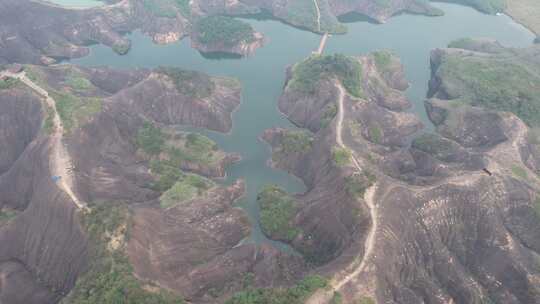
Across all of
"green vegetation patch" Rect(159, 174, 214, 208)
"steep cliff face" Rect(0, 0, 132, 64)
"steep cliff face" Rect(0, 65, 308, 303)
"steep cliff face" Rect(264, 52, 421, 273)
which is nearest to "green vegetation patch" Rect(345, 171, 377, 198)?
"steep cliff face" Rect(264, 52, 421, 273)

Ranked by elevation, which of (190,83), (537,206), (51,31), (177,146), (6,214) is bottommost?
(6,214)

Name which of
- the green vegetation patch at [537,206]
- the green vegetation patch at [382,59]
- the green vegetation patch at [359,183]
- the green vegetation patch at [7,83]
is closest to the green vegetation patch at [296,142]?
the green vegetation patch at [359,183]

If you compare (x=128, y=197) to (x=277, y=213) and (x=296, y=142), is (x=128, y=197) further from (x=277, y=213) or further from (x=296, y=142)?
(x=296, y=142)

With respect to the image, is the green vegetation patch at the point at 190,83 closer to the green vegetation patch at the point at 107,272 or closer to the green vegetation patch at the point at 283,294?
the green vegetation patch at the point at 107,272

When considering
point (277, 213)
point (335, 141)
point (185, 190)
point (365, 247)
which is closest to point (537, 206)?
point (365, 247)

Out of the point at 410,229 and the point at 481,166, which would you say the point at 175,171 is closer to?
the point at 410,229

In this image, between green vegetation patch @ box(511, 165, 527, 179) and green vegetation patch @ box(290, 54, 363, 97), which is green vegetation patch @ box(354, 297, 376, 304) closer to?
green vegetation patch @ box(511, 165, 527, 179)

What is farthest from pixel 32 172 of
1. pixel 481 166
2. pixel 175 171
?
pixel 481 166
